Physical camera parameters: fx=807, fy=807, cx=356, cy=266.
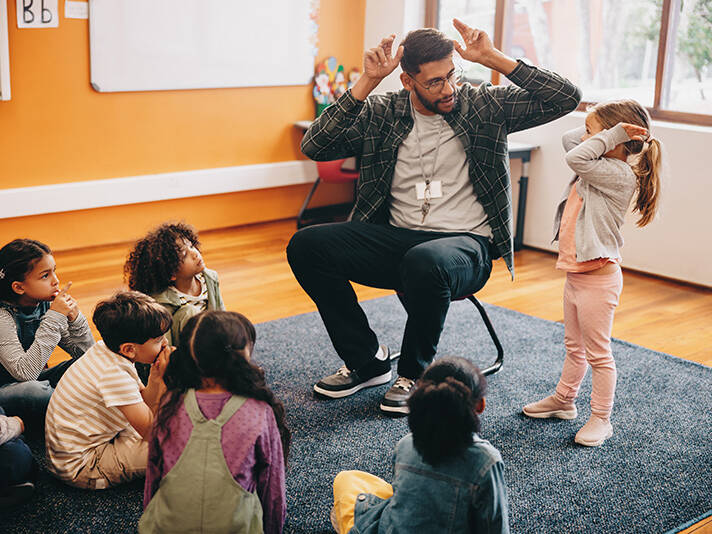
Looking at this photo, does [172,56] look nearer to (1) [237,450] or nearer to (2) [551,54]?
(2) [551,54]

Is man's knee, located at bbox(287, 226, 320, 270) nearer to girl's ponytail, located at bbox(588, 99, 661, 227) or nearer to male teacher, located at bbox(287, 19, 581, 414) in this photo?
male teacher, located at bbox(287, 19, 581, 414)

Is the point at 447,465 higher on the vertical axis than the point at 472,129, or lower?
lower

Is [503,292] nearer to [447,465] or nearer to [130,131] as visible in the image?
[130,131]

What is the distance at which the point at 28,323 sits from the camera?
2.27m

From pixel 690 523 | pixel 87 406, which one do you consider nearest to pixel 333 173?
pixel 87 406

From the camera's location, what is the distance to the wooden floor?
11.0 feet

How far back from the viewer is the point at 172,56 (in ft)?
15.1

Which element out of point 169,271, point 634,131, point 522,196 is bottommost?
point 522,196

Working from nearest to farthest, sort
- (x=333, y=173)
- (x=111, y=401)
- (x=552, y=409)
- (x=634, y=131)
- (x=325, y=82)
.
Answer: (x=111, y=401)
(x=634, y=131)
(x=552, y=409)
(x=333, y=173)
(x=325, y=82)

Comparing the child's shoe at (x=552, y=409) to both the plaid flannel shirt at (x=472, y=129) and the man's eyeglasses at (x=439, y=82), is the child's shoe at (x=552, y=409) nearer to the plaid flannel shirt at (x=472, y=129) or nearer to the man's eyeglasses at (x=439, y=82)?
the plaid flannel shirt at (x=472, y=129)

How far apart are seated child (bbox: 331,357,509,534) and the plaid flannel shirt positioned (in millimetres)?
1218

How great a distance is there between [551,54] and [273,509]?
A: 3.66m

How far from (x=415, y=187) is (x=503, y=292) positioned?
1.31 m

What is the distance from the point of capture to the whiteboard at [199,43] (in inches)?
171
